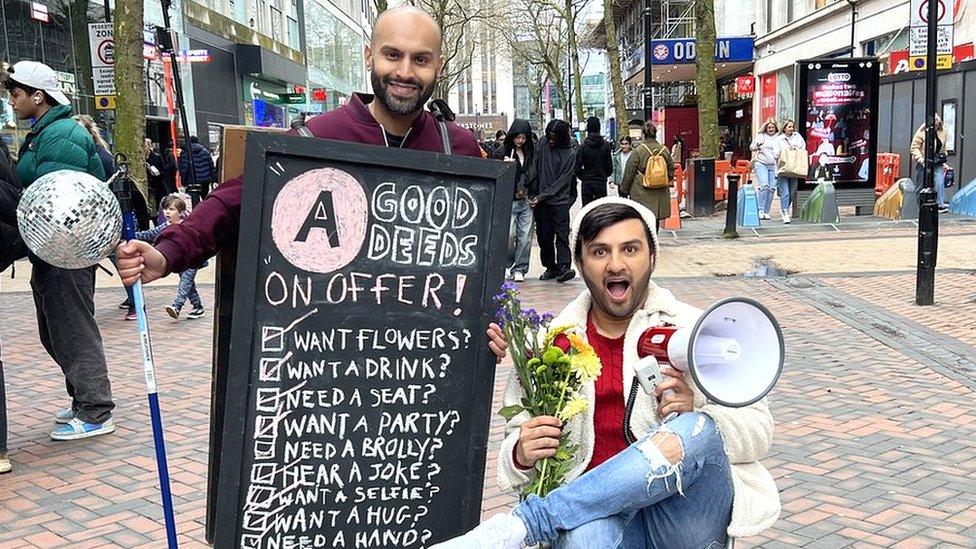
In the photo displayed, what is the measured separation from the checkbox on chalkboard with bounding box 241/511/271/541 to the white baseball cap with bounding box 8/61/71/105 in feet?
10.6

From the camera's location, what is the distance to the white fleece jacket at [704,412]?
7.77 feet

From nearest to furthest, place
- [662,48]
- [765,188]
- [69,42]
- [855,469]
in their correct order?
[855,469], [765,188], [69,42], [662,48]

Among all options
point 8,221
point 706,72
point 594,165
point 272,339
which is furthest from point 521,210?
point 706,72

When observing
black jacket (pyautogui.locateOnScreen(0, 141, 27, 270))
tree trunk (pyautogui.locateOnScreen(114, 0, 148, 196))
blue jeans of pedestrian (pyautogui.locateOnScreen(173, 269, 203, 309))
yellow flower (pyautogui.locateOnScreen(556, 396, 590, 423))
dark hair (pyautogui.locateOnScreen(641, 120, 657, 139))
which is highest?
tree trunk (pyautogui.locateOnScreen(114, 0, 148, 196))

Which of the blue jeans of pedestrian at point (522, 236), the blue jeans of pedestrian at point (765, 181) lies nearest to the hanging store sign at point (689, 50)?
the blue jeans of pedestrian at point (765, 181)

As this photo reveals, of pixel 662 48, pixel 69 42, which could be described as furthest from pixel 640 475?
pixel 662 48

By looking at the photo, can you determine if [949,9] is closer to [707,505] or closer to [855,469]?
[855,469]

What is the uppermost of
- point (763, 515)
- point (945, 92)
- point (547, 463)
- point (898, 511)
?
point (945, 92)

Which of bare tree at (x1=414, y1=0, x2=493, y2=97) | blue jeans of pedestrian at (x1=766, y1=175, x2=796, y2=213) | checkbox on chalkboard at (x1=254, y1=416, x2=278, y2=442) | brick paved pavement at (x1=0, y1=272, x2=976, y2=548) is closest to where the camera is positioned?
checkbox on chalkboard at (x1=254, y1=416, x2=278, y2=442)

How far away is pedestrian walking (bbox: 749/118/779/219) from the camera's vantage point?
1571 cm

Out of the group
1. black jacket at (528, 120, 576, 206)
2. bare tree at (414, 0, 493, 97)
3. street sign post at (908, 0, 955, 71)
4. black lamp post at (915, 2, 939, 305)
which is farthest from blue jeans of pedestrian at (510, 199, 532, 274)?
street sign post at (908, 0, 955, 71)

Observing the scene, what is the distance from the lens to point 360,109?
2.67m

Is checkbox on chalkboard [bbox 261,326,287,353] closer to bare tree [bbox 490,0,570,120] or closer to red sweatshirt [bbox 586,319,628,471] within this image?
red sweatshirt [bbox 586,319,628,471]

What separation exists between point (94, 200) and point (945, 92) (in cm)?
1784
